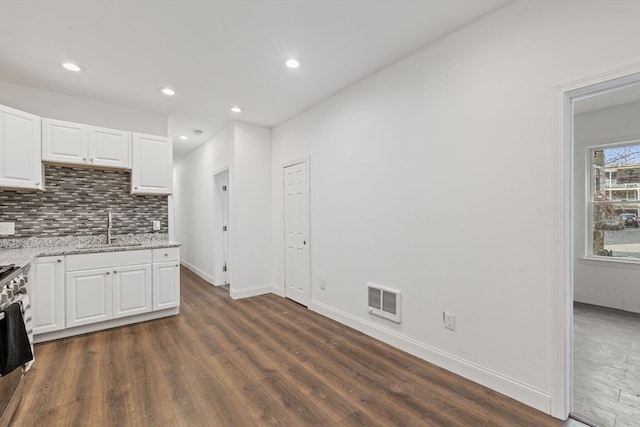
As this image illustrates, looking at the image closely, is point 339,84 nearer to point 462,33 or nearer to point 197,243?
point 462,33

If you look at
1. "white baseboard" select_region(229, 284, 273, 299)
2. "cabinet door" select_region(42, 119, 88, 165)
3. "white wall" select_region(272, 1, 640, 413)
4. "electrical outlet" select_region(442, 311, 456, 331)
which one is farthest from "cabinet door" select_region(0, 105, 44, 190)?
"electrical outlet" select_region(442, 311, 456, 331)

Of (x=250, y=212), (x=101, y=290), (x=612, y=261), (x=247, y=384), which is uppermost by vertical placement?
(x=250, y=212)

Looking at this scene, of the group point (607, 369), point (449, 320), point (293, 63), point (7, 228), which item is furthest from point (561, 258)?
point (7, 228)

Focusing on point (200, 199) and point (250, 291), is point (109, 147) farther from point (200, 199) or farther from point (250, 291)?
point (250, 291)

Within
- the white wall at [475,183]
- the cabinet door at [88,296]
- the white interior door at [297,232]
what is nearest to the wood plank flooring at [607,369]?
the white wall at [475,183]

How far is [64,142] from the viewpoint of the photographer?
3.10 metres

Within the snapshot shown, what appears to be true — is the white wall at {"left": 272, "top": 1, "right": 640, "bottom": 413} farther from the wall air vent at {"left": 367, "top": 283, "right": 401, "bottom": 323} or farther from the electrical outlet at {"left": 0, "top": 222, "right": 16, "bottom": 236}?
the electrical outlet at {"left": 0, "top": 222, "right": 16, "bottom": 236}

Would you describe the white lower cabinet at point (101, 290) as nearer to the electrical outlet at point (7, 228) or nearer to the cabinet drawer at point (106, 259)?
the cabinet drawer at point (106, 259)

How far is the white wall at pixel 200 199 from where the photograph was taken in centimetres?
488

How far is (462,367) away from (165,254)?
132 inches

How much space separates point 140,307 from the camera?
3311 millimetres

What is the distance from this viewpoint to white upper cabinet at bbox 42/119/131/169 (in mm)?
3027

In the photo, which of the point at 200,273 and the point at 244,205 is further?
the point at 200,273

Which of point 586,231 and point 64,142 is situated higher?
point 64,142
